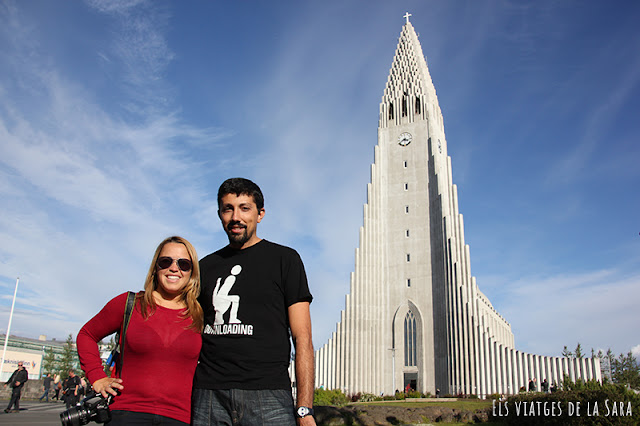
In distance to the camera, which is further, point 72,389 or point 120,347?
point 72,389

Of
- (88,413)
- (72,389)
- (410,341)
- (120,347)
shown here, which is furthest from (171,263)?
(410,341)

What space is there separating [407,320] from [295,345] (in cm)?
4122

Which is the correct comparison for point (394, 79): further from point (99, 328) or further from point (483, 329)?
point (99, 328)

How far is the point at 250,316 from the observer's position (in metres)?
3.71

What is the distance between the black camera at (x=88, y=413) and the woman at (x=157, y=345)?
0.07 m

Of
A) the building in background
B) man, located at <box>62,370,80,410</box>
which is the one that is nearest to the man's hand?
man, located at <box>62,370,80,410</box>

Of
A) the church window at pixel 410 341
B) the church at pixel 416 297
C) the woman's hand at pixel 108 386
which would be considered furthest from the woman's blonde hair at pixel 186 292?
the church window at pixel 410 341

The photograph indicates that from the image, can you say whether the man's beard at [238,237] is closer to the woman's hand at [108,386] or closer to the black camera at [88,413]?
the woman's hand at [108,386]

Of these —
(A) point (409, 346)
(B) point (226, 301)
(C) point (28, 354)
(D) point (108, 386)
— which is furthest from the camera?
(C) point (28, 354)

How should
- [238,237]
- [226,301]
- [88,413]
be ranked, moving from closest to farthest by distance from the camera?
[88,413] < [226,301] < [238,237]

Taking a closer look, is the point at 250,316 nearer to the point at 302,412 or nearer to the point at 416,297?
the point at 302,412

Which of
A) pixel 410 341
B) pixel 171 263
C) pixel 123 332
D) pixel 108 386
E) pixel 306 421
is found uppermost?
pixel 410 341

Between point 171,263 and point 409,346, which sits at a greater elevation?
point 409,346

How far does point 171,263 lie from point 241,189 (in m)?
0.84
